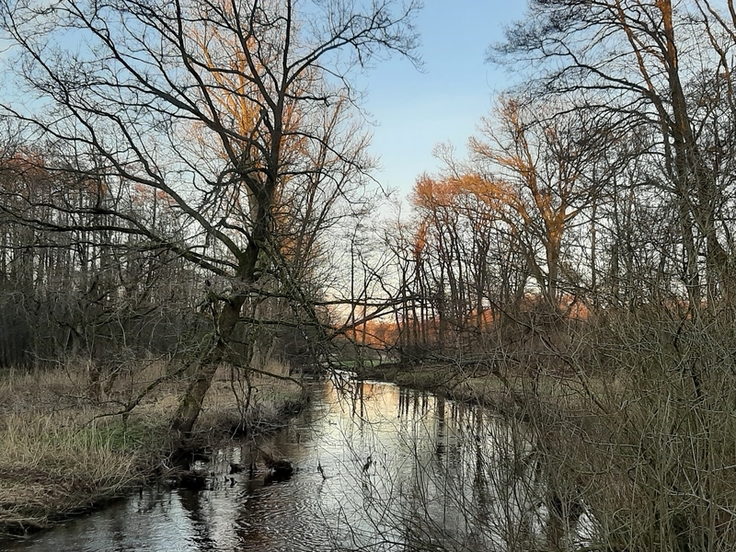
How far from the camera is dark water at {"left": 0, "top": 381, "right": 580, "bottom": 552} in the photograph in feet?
18.3

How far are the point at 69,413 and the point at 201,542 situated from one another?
5487 mm

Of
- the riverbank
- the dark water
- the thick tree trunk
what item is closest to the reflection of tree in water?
the dark water

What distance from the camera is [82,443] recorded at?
10.2m

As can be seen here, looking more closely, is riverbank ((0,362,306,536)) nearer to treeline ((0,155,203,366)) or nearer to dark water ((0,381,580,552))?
dark water ((0,381,580,552))

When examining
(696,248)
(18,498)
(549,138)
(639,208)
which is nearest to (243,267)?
(18,498)

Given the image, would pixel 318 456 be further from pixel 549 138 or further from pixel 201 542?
pixel 549 138

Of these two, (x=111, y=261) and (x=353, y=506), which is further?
(x=111, y=261)

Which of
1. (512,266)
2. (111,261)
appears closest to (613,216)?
(512,266)

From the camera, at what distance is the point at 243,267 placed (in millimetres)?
12070

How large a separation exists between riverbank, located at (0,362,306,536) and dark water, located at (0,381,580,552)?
1.34ft

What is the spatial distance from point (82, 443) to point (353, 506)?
476cm

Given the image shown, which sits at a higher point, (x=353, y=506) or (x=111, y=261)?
(x=111, y=261)

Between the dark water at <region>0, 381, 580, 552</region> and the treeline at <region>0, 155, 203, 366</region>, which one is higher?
the treeline at <region>0, 155, 203, 366</region>

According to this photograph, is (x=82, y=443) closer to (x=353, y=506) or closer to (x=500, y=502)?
(x=353, y=506)
